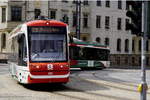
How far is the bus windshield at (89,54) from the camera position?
34.4m

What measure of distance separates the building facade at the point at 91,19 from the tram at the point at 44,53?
104 feet

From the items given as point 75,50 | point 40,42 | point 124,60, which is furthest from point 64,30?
point 124,60

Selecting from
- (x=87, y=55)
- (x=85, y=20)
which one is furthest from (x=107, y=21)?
(x=87, y=55)

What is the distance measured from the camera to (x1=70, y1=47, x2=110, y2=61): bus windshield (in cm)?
3438

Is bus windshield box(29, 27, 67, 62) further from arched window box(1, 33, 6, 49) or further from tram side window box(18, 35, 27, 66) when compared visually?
arched window box(1, 33, 6, 49)

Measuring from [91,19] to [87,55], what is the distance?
2237 cm

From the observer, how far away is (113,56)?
2354 inches

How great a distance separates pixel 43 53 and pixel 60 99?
125 inches

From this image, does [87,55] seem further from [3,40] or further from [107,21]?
[107,21]

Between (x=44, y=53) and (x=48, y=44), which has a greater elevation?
(x=48, y=44)

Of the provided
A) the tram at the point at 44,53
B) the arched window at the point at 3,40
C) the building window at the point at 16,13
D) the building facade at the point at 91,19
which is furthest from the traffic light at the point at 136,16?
the arched window at the point at 3,40

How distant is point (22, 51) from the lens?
16875 mm

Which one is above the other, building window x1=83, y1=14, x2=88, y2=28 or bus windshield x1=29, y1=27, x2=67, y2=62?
building window x1=83, y1=14, x2=88, y2=28

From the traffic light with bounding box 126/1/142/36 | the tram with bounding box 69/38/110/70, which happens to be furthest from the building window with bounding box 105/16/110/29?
the traffic light with bounding box 126/1/142/36
